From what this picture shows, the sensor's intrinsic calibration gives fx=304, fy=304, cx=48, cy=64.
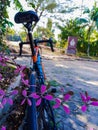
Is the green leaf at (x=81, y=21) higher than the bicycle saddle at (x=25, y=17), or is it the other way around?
the bicycle saddle at (x=25, y=17)

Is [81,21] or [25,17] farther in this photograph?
[81,21]

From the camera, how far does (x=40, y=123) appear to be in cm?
287

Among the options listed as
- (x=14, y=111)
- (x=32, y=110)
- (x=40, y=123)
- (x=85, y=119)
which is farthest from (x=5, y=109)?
(x=32, y=110)

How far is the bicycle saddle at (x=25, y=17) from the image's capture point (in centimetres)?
279

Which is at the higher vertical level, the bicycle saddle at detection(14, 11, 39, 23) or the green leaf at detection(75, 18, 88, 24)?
the bicycle saddle at detection(14, 11, 39, 23)

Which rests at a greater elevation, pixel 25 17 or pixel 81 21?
pixel 25 17

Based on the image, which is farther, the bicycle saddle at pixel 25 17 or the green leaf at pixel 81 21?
the green leaf at pixel 81 21

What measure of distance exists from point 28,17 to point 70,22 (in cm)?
2406

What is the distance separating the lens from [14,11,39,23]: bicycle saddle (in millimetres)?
2789

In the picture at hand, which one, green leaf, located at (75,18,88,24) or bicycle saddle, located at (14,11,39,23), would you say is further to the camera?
green leaf, located at (75,18,88,24)

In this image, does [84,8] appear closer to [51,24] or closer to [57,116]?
[51,24]

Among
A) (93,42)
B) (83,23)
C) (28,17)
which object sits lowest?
(93,42)

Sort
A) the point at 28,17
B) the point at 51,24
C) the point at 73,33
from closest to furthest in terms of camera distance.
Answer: the point at 28,17, the point at 73,33, the point at 51,24

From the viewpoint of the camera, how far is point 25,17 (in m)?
2.84
